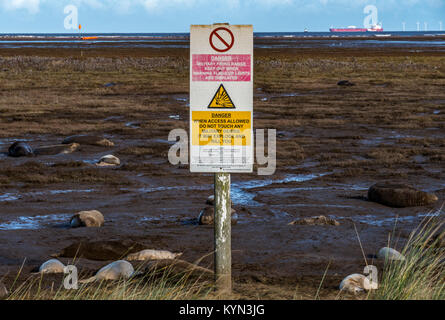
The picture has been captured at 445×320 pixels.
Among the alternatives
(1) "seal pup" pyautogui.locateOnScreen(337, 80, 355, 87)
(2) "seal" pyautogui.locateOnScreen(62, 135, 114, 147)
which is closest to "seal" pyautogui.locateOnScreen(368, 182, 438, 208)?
(2) "seal" pyautogui.locateOnScreen(62, 135, 114, 147)

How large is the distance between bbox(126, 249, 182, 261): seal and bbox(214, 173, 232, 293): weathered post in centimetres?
282

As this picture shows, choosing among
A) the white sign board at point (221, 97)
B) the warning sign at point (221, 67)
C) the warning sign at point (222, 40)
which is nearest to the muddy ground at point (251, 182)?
the white sign board at point (221, 97)

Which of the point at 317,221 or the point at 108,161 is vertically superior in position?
the point at 108,161

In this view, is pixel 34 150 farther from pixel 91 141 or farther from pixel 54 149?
pixel 91 141

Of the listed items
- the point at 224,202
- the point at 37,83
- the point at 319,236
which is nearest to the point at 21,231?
the point at 319,236

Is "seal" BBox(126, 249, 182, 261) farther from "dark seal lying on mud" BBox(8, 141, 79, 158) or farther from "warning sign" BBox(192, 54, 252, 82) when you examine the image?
"dark seal lying on mud" BBox(8, 141, 79, 158)

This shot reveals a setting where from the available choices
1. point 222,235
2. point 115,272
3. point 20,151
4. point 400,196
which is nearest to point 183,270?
point 115,272

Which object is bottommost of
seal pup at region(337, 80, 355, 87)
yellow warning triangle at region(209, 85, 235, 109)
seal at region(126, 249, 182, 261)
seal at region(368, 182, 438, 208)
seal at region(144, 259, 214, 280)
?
seal at region(126, 249, 182, 261)

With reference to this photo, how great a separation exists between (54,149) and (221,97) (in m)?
13.3

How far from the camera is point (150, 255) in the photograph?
8984mm

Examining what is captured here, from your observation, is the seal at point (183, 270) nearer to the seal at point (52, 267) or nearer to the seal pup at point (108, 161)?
the seal at point (52, 267)

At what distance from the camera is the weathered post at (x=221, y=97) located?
222 inches

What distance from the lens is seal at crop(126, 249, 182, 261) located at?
8922 millimetres

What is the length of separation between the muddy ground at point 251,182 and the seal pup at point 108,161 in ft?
0.73
